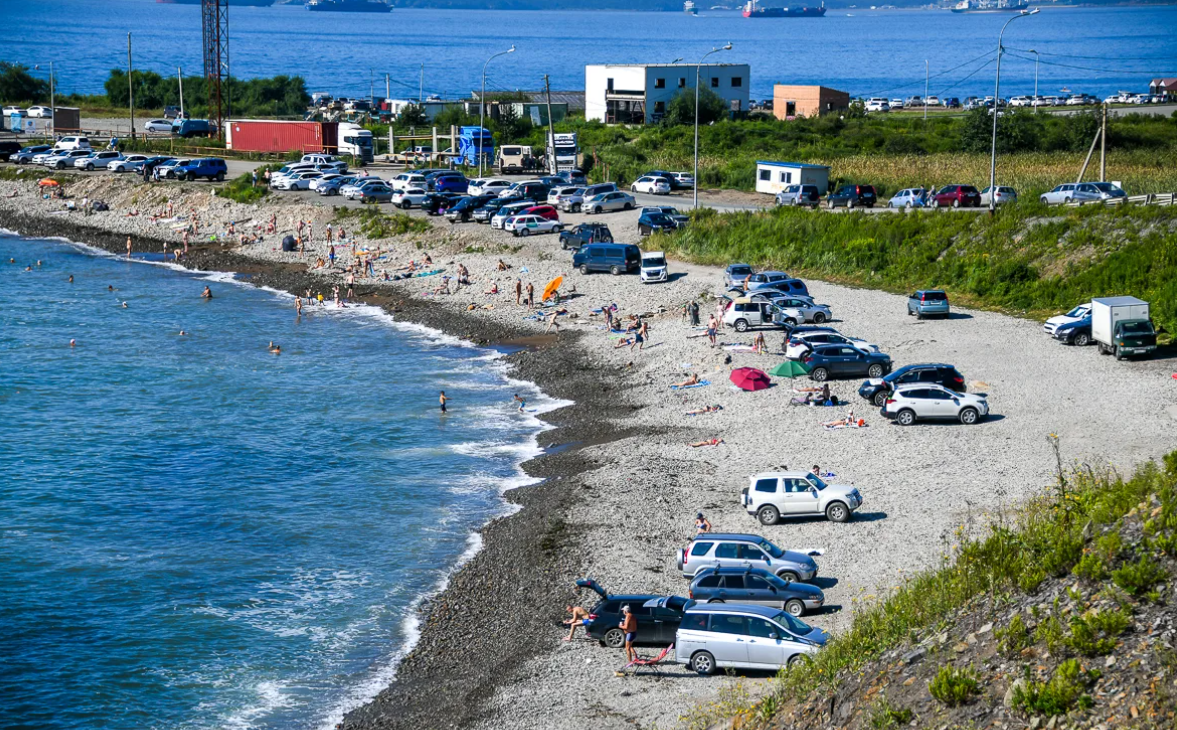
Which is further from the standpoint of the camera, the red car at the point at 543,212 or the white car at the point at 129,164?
the white car at the point at 129,164

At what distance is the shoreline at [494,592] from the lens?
2361 centimetres

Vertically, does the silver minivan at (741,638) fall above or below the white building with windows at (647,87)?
below

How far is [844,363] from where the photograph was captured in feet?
Result: 132

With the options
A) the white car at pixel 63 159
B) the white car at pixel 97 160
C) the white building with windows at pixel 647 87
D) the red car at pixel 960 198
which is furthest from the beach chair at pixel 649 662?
the white building with windows at pixel 647 87

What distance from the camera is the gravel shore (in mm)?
23750

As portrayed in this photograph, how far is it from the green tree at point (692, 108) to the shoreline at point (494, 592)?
201ft

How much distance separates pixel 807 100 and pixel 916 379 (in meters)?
85.9

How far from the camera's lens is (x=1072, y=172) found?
77.8 meters

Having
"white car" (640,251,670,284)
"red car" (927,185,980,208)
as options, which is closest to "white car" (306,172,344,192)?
"white car" (640,251,670,284)

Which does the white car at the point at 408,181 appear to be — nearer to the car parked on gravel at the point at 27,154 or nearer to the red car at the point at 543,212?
the red car at the point at 543,212

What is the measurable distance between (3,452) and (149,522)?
10583mm

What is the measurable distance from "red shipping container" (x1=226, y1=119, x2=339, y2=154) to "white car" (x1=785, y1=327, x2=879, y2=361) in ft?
198

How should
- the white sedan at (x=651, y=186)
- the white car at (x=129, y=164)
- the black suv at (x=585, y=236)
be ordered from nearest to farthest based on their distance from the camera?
the black suv at (x=585, y=236)
the white sedan at (x=651, y=186)
the white car at (x=129, y=164)

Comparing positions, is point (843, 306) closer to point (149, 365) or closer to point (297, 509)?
point (297, 509)
